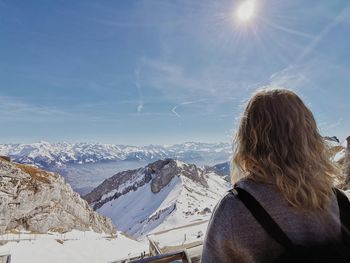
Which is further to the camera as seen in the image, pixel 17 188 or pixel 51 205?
pixel 51 205

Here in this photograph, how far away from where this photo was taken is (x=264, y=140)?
2070 millimetres

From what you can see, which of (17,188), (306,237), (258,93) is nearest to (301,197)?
(306,237)

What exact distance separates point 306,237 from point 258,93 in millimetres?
1046

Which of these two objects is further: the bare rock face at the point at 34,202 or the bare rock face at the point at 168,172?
the bare rock face at the point at 168,172

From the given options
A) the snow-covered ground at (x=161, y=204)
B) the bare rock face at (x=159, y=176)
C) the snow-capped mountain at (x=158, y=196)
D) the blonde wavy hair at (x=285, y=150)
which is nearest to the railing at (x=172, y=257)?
the blonde wavy hair at (x=285, y=150)

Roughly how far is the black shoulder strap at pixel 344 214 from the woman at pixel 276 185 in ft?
0.11

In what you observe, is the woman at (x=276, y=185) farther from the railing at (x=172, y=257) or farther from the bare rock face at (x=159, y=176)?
the bare rock face at (x=159, y=176)

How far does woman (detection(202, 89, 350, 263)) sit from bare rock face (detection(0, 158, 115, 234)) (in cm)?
3731

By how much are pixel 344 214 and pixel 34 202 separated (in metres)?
42.6

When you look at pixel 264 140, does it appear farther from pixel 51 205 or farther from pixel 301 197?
pixel 51 205

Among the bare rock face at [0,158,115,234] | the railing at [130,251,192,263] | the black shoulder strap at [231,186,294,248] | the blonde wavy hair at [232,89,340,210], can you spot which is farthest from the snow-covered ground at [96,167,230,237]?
the black shoulder strap at [231,186,294,248]

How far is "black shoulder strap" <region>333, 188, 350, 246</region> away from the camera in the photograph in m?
2.00

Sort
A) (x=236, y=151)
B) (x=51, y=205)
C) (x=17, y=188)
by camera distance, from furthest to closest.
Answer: (x=51, y=205) < (x=17, y=188) < (x=236, y=151)

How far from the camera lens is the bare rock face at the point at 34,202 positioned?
3575 cm
